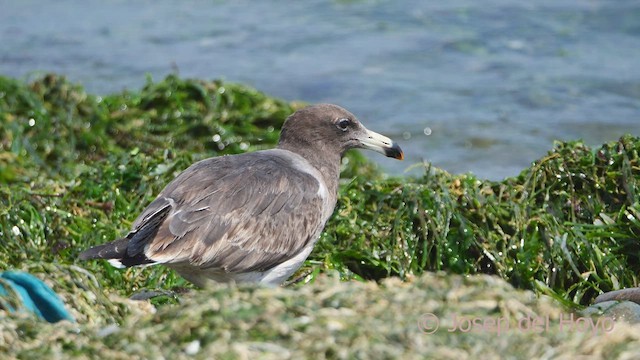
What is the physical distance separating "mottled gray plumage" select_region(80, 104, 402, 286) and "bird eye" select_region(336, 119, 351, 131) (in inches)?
17.5

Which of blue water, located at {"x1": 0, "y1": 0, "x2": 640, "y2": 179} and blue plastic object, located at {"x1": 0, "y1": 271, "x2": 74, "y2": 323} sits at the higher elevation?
blue plastic object, located at {"x1": 0, "y1": 271, "x2": 74, "y2": 323}

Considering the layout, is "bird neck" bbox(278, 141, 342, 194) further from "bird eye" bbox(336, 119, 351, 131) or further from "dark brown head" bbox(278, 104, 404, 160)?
"bird eye" bbox(336, 119, 351, 131)

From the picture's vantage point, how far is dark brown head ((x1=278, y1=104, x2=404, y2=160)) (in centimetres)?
638

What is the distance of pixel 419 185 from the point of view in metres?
6.62

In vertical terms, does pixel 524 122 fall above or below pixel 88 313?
below

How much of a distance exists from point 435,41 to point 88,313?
940 cm

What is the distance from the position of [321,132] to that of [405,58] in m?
6.70


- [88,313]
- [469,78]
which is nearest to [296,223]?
[88,313]

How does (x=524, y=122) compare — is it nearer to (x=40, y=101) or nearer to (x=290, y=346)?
(x=40, y=101)

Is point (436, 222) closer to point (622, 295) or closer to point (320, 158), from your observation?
point (320, 158)

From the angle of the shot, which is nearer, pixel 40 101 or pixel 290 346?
pixel 290 346

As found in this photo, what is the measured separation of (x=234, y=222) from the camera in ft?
18.1

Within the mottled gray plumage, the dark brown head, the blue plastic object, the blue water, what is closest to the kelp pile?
the mottled gray plumage

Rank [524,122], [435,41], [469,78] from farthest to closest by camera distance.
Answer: [435,41] < [469,78] < [524,122]
